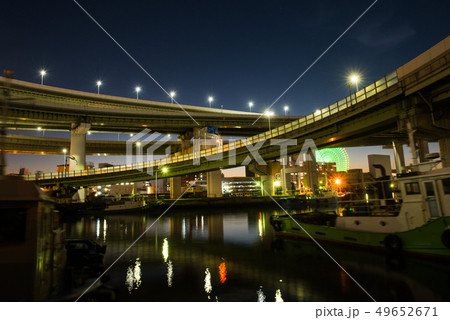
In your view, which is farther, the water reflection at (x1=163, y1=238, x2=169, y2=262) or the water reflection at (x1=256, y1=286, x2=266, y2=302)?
the water reflection at (x1=163, y1=238, x2=169, y2=262)

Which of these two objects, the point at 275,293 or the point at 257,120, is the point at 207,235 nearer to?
the point at 275,293

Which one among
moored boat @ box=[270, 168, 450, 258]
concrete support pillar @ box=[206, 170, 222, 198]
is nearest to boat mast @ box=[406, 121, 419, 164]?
moored boat @ box=[270, 168, 450, 258]

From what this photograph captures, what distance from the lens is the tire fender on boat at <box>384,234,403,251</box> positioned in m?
14.6

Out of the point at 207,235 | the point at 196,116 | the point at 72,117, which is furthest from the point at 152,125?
the point at 207,235

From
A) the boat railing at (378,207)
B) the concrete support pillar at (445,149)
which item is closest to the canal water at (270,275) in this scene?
the boat railing at (378,207)

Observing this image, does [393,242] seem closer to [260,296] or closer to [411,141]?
[260,296]

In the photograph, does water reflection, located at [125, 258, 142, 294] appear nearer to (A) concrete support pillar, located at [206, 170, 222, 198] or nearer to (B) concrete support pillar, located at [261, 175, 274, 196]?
(B) concrete support pillar, located at [261, 175, 274, 196]

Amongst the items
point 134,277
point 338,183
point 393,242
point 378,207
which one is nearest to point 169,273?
point 134,277

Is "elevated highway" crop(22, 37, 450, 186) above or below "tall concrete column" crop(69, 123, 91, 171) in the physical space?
below

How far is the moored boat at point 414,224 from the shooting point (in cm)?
1322

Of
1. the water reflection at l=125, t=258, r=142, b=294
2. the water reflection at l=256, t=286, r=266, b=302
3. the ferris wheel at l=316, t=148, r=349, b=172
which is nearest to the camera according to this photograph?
the water reflection at l=256, t=286, r=266, b=302

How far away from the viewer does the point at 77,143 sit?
64.1m

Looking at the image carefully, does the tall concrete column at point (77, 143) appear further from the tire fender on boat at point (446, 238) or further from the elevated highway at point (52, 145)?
the tire fender on boat at point (446, 238)

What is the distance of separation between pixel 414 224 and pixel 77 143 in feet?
226
